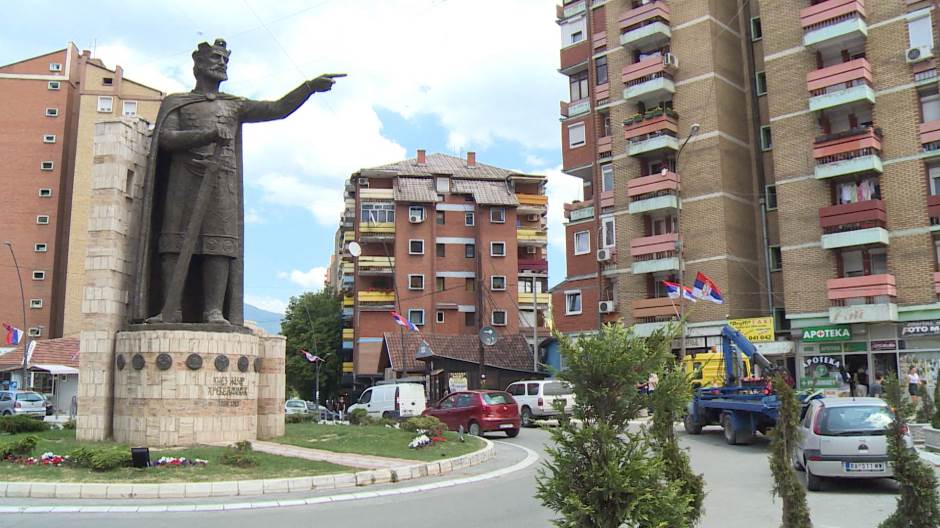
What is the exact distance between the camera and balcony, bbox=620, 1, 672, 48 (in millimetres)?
37406

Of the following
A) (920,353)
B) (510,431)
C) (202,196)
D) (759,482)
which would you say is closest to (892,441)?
(759,482)

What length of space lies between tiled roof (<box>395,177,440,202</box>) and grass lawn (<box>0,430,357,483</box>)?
143ft

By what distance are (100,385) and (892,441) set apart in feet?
47.1

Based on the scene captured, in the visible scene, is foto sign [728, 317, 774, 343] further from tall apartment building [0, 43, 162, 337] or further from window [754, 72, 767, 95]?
tall apartment building [0, 43, 162, 337]

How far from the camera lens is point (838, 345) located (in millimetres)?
31016

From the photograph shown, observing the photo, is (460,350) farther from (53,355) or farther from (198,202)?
(198,202)

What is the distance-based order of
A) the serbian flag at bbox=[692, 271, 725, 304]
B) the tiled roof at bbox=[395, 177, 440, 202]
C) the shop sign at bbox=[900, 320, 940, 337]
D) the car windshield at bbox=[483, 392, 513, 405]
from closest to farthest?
the car windshield at bbox=[483, 392, 513, 405] → the shop sign at bbox=[900, 320, 940, 337] → the serbian flag at bbox=[692, 271, 725, 304] → the tiled roof at bbox=[395, 177, 440, 202]

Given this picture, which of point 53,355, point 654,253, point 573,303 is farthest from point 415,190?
point 53,355

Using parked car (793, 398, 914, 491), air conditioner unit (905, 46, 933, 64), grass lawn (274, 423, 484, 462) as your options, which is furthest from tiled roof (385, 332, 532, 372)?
parked car (793, 398, 914, 491)

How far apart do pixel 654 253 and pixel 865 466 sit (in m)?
25.6

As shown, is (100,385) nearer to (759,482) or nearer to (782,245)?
(759,482)

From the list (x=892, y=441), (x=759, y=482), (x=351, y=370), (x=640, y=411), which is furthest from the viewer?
(x=351, y=370)

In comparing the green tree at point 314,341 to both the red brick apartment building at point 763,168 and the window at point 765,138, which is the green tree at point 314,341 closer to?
the red brick apartment building at point 763,168

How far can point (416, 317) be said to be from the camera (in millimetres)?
55875
